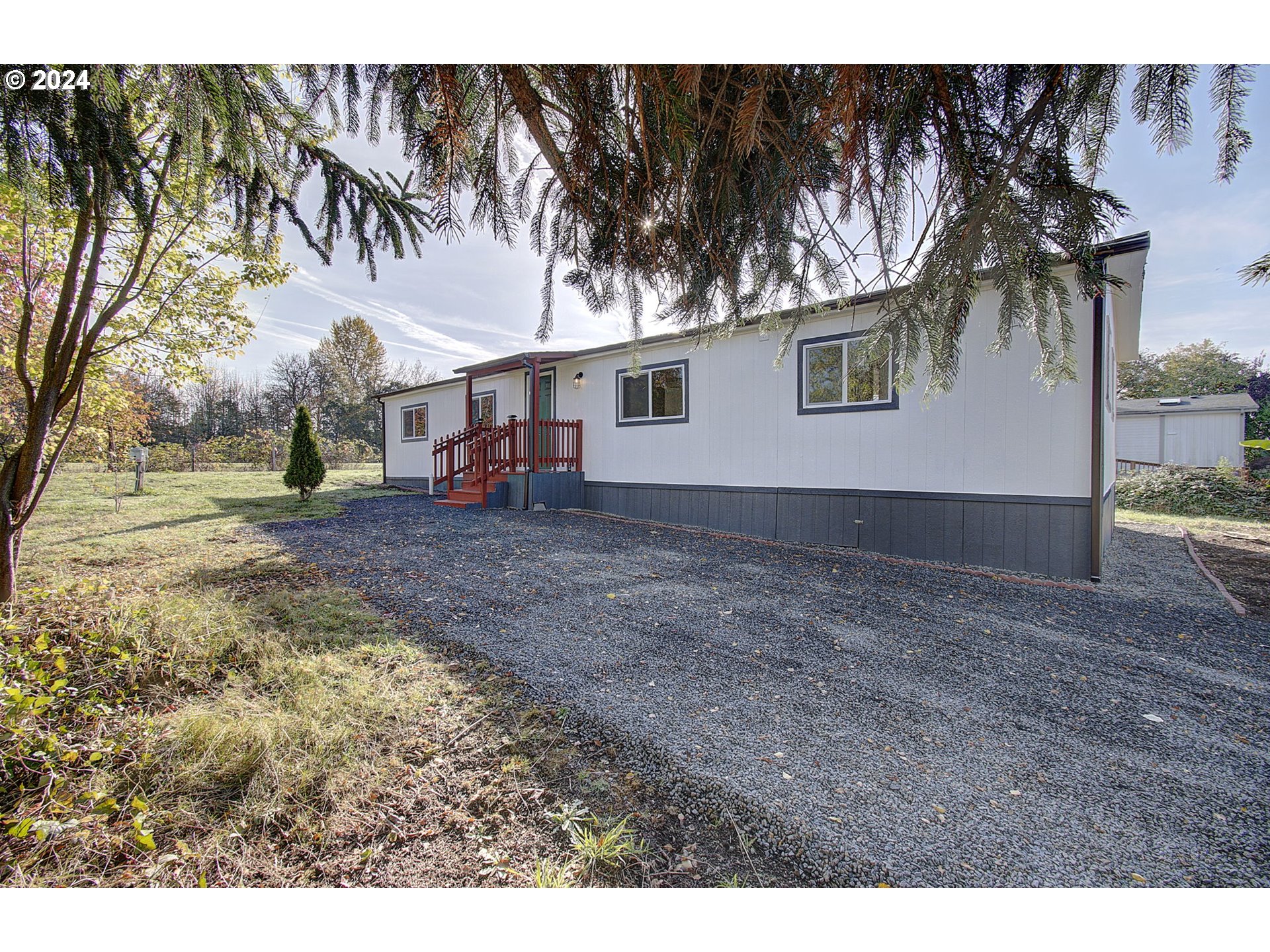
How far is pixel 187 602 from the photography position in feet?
10.1

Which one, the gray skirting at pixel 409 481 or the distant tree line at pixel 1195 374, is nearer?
the gray skirting at pixel 409 481

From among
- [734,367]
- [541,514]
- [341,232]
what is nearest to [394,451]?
[541,514]

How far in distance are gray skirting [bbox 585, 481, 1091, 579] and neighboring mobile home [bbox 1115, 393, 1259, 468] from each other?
16.3m

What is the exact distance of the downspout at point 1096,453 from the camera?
4.53m

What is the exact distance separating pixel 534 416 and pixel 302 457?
5044 millimetres

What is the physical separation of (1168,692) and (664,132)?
374cm

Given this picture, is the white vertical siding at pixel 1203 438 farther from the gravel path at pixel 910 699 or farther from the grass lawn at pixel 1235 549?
the gravel path at pixel 910 699

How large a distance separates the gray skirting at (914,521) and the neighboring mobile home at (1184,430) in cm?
1626

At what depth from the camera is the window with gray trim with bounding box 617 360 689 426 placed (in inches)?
305

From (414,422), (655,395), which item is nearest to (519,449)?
(655,395)

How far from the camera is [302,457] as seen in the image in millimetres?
9758

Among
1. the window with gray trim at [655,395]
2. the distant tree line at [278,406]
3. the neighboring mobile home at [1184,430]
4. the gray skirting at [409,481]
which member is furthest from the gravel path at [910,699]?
the neighboring mobile home at [1184,430]
